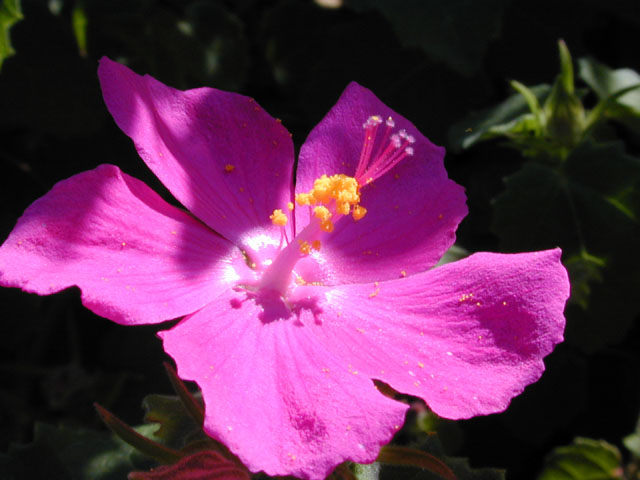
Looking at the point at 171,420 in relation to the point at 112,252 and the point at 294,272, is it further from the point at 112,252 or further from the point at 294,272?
the point at 294,272

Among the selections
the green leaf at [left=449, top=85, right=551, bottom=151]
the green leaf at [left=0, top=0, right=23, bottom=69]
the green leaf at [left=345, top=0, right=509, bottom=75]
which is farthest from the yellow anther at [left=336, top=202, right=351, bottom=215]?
the green leaf at [left=0, top=0, right=23, bottom=69]

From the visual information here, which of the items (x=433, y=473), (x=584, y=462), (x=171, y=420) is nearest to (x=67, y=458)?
(x=171, y=420)

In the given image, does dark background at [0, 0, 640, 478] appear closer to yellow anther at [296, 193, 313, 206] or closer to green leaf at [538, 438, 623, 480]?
green leaf at [538, 438, 623, 480]

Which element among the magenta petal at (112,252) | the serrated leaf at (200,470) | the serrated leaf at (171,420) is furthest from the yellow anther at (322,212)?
the serrated leaf at (200,470)

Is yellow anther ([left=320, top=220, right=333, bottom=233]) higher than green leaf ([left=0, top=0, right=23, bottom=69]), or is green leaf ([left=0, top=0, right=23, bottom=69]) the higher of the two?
green leaf ([left=0, top=0, right=23, bottom=69])

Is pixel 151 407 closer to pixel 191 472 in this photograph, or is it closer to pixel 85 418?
pixel 191 472

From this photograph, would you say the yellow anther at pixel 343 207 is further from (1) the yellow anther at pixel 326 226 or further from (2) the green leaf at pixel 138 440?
(2) the green leaf at pixel 138 440

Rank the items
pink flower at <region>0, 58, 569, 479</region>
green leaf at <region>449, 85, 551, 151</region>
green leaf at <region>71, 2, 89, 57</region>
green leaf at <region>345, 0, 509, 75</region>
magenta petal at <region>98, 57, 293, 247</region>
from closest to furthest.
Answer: pink flower at <region>0, 58, 569, 479</region>
magenta petal at <region>98, 57, 293, 247</region>
green leaf at <region>449, 85, 551, 151</region>
green leaf at <region>345, 0, 509, 75</region>
green leaf at <region>71, 2, 89, 57</region>
